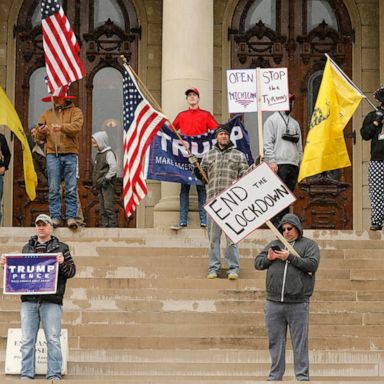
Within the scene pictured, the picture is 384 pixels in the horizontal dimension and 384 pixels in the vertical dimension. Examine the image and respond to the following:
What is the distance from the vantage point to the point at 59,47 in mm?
18062

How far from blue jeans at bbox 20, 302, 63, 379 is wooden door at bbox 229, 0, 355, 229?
429 inches

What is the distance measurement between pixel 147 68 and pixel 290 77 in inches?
97.4

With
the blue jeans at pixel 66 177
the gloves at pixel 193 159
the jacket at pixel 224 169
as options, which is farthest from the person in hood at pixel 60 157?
the jacket at pixel 224 169

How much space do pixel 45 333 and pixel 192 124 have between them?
6827 mm

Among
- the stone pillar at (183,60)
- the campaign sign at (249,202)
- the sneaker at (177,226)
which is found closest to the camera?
the campaign sign at (249,202)

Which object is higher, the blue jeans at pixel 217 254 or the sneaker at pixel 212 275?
the blue jeans at pixel 217 254

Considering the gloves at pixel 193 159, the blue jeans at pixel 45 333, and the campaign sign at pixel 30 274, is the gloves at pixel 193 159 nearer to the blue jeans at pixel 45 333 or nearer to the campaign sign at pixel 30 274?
the campaign sign at pixel 30 274

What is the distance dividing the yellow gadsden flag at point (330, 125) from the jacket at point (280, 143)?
16 centimetres

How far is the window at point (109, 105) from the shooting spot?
22.6m

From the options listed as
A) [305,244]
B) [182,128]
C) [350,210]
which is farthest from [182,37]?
[305,244]

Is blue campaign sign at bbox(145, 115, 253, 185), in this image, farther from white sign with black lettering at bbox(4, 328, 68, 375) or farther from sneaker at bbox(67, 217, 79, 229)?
white sign with black lettering at bbox(4, 328, 68, 375)

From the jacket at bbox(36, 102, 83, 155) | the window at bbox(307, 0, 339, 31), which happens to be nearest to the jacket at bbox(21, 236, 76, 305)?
the jacket at bbox(36, 102, 83, 155)

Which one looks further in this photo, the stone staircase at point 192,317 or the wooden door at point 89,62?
the wooden door at point 89,62

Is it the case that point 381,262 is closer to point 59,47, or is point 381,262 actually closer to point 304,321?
point 304,321
